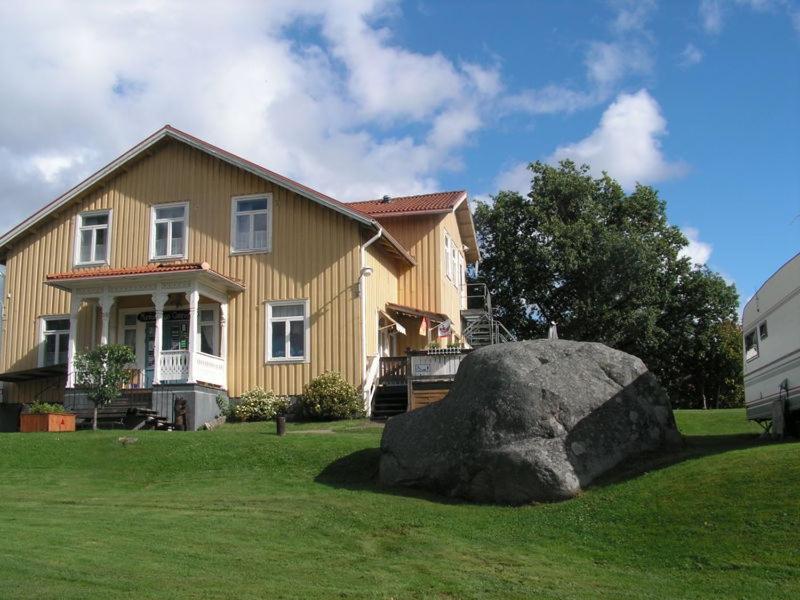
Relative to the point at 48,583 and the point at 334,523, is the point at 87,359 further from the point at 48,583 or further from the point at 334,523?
the point at 48,583

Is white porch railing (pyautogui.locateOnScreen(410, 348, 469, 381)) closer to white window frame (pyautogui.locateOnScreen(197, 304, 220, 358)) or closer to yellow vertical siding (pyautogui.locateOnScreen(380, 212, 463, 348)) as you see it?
yellow vertical siding (pyautogui.locateOnScreen(380, 212, 463, 348))

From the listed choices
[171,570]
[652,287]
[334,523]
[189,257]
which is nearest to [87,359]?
[189,257]

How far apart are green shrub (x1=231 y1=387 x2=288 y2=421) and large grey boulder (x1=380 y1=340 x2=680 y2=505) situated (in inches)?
415

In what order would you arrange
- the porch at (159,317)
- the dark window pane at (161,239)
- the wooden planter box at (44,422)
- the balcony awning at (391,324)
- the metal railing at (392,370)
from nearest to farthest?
the wooden planter box at (44,422)
the porch at (159,317)
the metal railing at (392,370)
the dark window pane at (161,239)
the balcony awning at (391,324)

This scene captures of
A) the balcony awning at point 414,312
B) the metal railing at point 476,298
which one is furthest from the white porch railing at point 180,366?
the metal railing at point 476,298

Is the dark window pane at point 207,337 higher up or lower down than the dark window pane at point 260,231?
lower down

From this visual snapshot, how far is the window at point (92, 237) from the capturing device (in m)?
28.2

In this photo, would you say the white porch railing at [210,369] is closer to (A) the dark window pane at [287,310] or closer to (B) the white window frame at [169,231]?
(A) the dark window pane at [287,310]

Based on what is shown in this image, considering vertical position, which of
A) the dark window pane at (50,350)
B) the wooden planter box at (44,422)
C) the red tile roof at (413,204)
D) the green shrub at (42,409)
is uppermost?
the red tile roof at (413,204)

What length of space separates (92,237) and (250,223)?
5.78m

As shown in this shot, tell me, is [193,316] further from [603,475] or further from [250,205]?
[603,475]

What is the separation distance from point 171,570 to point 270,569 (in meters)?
1.07

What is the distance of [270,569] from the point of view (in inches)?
367

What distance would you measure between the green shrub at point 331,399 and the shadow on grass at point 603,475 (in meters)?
7.59
